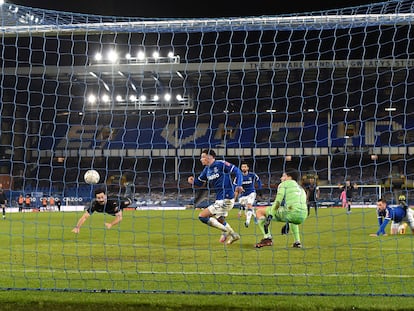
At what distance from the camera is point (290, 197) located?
10.4m

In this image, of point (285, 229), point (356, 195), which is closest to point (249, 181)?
point (285, 229)

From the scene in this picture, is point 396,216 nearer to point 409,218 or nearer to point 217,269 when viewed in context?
point 409,218

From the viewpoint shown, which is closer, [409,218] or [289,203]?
[289,203]

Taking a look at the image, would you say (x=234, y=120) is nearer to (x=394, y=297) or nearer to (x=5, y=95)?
(x=5, y=95)

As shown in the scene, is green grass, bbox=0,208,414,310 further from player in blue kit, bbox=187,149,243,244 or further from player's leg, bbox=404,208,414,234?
player's leg, bbox=404,208,414,234

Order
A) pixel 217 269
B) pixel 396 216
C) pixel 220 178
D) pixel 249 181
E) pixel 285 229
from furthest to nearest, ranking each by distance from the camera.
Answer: pixel 249 181
pixel 396 216
pixel 285 229
pixel 220 178
pixel 217 269

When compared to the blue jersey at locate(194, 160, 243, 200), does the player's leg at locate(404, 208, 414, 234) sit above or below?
below

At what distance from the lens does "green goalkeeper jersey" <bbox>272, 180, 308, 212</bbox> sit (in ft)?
33.9

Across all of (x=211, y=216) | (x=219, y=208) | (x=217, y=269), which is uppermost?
(x=219, y=208)

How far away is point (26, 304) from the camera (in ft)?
20.2

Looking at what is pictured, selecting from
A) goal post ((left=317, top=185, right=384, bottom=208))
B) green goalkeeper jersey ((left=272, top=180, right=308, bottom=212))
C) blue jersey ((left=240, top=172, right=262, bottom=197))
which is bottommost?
green goalkeeper jersey ((left=272, top=180, right=308, bottom=212))

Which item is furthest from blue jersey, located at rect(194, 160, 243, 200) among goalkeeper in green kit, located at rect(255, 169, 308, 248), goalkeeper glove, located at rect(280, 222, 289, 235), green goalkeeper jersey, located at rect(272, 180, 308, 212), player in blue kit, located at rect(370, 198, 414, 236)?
player in blue kit, located at rect(370, 198, 414, 236)

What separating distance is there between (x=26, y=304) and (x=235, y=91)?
2939cm

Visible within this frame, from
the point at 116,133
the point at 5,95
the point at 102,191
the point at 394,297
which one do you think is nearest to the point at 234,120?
the point at 116,133
